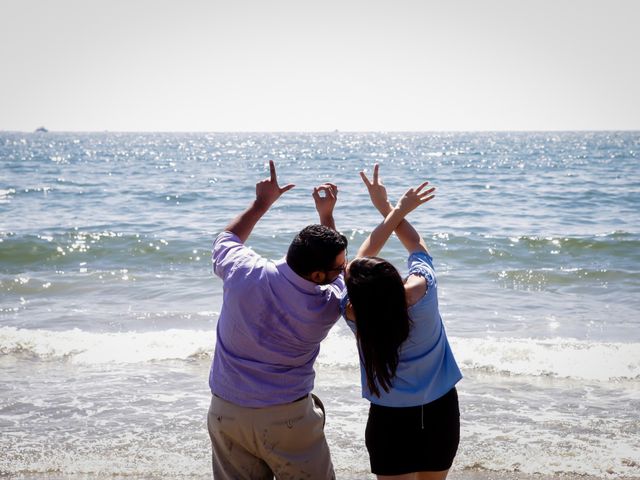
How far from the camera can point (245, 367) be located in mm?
2943

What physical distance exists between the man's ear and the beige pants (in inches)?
20.9

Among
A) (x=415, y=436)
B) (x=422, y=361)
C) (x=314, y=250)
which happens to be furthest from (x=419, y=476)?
(x=314, y=250)

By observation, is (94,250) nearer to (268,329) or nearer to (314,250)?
(268,329)

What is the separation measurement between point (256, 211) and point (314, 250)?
0.60 meters

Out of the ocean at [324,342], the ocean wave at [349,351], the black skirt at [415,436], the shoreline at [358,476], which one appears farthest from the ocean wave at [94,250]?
the black skirt at [415,436]

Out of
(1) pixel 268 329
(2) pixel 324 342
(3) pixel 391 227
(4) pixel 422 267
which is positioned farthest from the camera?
(2) pixel 324 342

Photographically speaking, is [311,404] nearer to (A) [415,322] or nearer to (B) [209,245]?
(A) [415,322]

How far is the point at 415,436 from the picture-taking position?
3.03 m

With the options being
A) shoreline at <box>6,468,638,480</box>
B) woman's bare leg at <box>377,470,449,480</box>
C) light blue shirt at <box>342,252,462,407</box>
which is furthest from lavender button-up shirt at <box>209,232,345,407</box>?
shoreline at <box>6,468,638,480</box>

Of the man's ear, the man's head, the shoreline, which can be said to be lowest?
the shoreline

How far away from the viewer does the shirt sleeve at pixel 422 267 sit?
2.95 m

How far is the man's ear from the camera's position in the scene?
2.83 metres

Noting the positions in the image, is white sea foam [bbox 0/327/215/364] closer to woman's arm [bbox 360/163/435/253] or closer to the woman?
woman's arm [bbox 360/163/435/253]

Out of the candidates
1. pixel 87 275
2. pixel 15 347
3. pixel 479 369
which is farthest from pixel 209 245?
pixel 479 369
